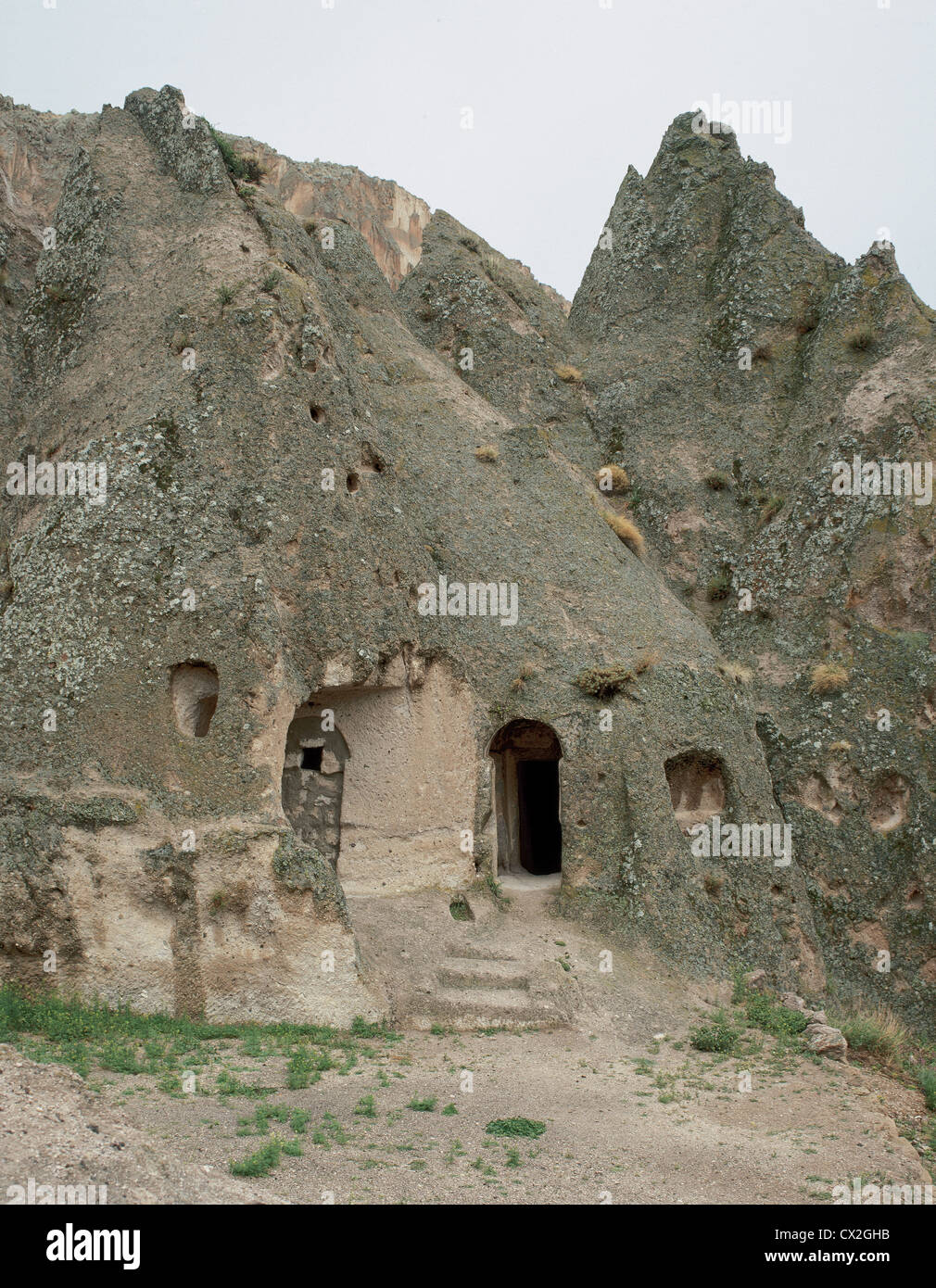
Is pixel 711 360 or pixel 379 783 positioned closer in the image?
pixel 379 783

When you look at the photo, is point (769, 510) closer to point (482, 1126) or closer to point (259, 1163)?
point (482, 1126)

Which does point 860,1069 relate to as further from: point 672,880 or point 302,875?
point 302,875

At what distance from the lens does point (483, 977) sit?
13.1m

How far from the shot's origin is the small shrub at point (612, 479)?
71.2 ft

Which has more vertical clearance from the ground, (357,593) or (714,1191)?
(357,593)

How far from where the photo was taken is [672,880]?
1473 centimetres

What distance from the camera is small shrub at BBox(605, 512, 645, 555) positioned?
63.5ft

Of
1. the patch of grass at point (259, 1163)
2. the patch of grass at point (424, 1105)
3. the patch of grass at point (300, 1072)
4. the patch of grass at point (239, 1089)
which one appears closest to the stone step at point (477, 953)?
the patch of grass at point (300, 1072)

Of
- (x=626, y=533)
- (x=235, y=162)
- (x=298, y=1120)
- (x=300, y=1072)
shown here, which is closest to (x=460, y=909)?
(x=300, y=1072)

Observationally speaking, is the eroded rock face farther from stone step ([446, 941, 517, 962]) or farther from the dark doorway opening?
stone step ([446, 941, 517, 962])

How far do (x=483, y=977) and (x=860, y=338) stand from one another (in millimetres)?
14752

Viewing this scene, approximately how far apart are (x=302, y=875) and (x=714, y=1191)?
5551mm

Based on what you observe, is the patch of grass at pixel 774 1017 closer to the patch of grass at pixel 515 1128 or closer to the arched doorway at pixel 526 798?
the arched doorway at pixel 526 798

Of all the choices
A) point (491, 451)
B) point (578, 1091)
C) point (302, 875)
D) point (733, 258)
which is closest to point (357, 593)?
point (302, 875)
